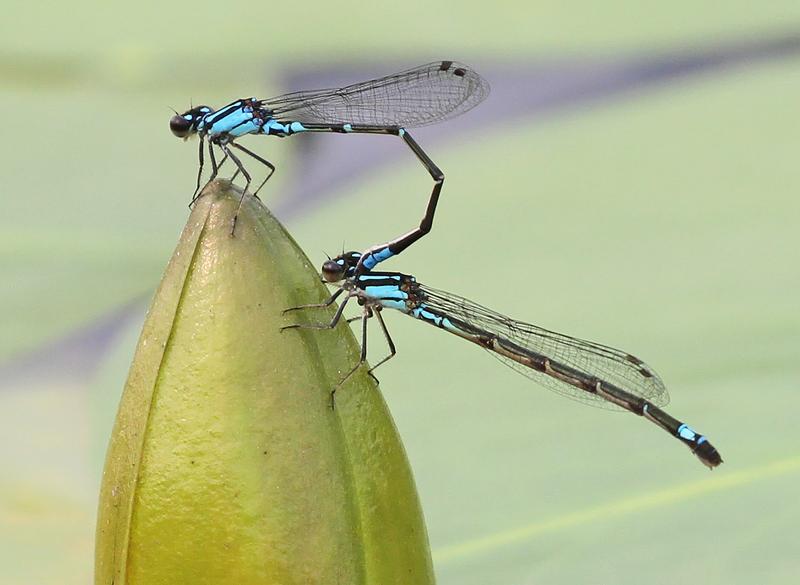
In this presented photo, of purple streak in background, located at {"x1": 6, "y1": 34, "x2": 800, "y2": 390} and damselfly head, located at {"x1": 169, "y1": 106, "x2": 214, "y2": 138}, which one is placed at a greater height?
purple streak in background, located at {"x1": 6, "y1": 34, "x2": 800, "y2": 390}

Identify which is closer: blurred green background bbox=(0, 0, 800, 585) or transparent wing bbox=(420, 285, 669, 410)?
blurred green background bbox=(0, 0, 800, 585)

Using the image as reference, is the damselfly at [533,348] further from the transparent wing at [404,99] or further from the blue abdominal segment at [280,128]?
the transparent wing at [404,99]

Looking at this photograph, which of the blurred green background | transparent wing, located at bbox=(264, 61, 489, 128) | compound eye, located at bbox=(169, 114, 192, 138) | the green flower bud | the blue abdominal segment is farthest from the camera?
transparent wing, located at bbox=(264, 61, 489, 128)

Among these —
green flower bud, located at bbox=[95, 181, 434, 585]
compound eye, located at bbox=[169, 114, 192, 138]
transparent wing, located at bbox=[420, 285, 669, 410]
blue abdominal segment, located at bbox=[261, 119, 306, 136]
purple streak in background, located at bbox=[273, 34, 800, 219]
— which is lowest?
green flower bud, located at bbox=[95, 181, 434, 585]

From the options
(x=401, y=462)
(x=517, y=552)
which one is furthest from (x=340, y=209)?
(x=401, y=462)

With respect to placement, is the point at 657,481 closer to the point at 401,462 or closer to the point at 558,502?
the point at 558,502

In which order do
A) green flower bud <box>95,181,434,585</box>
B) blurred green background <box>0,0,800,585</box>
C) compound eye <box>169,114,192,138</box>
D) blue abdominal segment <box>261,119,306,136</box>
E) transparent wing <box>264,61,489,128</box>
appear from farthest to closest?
1. transparent wing <box>264,61,489,128</box>
2. blue abdominal segment <box>261,119,306,136</box>
3. compound eye <box>169,114,192,138</box>
4. blurred green background <box>0,0,800,585</box>
5. green flower bud <box>95,181,434,585</box>

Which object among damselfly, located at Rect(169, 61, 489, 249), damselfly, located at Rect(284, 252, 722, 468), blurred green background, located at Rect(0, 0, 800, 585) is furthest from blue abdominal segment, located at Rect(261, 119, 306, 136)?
damselfly, located at Rect(284, 252, 722, 468)

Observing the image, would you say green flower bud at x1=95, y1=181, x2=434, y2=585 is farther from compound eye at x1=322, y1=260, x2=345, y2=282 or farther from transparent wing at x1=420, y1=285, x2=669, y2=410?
transparent wing at x1=420, y1=285, x2=669, y2=410
